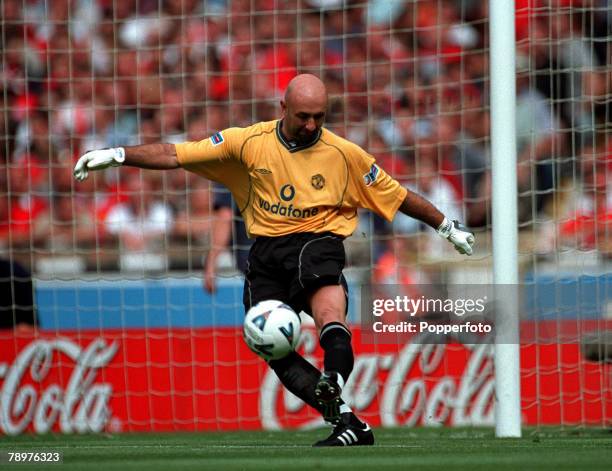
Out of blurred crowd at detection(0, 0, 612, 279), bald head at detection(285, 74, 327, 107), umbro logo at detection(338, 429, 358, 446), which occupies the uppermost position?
blurred crowd at detection(0, 0, 612, 279)

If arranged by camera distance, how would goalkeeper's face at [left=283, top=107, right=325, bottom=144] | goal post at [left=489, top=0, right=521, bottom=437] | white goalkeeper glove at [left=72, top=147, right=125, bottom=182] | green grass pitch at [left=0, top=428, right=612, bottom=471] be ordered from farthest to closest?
goal post at [left=489, top=0, right=521, bottom=437], white goalkeeper glove at [left=72, top=147, right=125, bottom=182], goalkeeper's face at [left=283, top=107, right=325, bottom=144], green grass pitch at [left=0, top=428, right=612, bottom=471]

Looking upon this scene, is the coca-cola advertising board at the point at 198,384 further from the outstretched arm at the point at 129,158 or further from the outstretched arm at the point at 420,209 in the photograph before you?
the outstretched arm at the point at 129,158

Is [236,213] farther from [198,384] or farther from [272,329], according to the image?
[272,329]

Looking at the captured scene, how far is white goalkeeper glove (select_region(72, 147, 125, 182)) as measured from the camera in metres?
6.23

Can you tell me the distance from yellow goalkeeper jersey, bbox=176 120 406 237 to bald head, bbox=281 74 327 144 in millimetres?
161

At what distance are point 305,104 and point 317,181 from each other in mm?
410

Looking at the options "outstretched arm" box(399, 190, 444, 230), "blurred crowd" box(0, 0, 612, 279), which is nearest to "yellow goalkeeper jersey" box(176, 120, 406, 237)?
"outstretched arm" box(399, 190, 444, 230)

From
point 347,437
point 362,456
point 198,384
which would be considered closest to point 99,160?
point 347,437

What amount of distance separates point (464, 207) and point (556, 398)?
175 cm

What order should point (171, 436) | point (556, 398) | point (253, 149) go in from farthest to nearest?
1. point (556, 398)
2. point (171, 436)
3. point (253, 149)

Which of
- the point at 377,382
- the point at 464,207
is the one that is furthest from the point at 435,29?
the point at 377,382

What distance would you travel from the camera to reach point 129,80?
35.2 feet

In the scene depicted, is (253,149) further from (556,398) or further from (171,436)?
(556,398)

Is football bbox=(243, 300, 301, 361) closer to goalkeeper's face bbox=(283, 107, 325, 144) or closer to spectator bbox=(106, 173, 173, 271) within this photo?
goalkeeper's face bbox=(283, 107, 325, 144)
